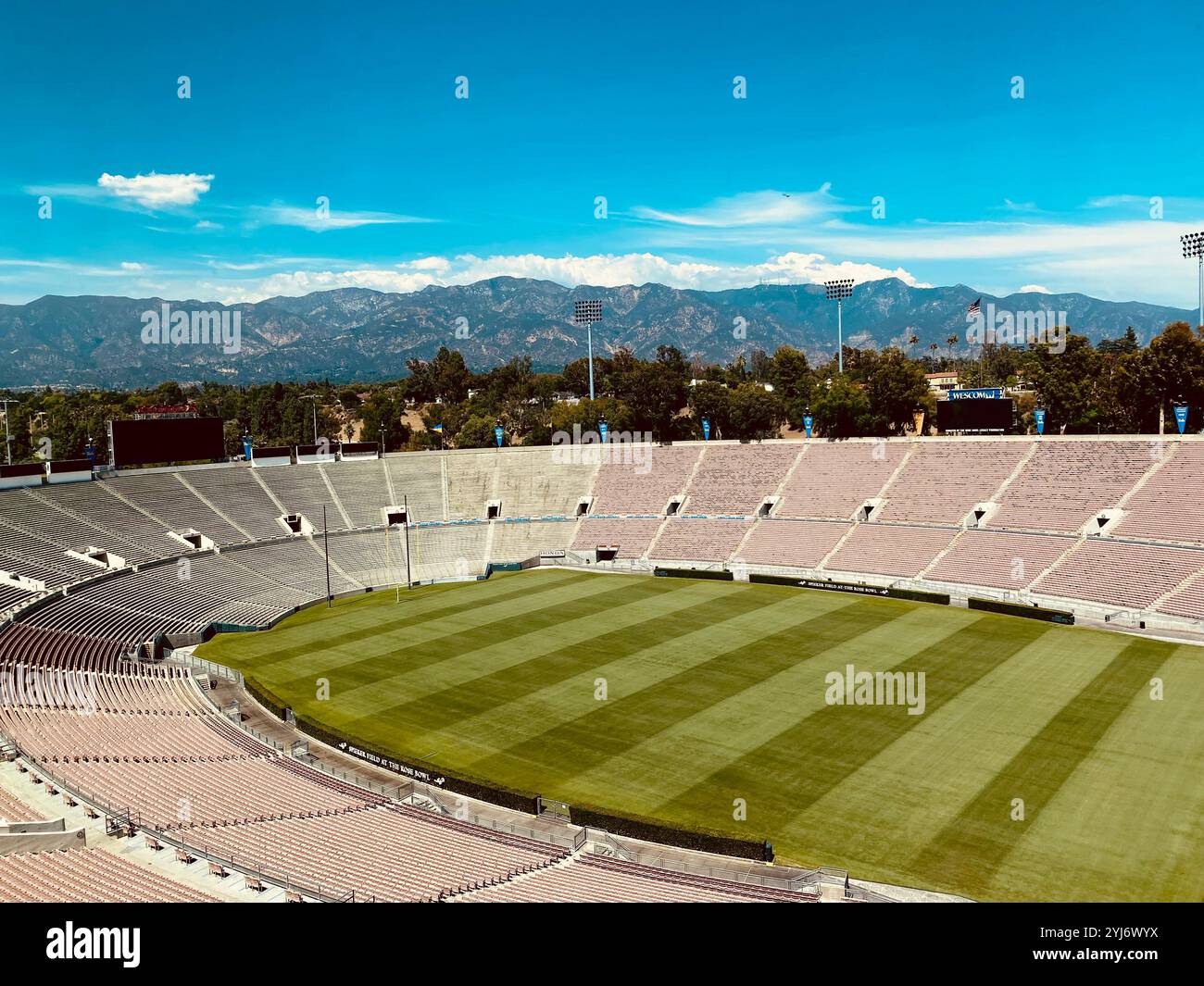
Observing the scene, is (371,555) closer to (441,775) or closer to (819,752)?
(441,775)

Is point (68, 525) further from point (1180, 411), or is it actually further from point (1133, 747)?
point (1180, 411)

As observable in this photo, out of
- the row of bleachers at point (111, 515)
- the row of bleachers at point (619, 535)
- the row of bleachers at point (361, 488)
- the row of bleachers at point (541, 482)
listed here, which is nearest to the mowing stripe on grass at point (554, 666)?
the row of bleachers at point (619, 535)

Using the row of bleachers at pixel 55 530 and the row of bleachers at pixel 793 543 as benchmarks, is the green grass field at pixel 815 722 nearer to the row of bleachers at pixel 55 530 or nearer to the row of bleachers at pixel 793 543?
the row of bleachers at pixel 793 543

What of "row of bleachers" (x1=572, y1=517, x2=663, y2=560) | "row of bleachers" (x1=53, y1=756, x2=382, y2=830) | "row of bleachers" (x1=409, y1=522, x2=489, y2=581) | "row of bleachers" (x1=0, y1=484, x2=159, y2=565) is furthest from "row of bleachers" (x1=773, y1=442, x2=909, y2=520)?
"row of bleachers" (x1=53, y1=756, x2=382, y2=830)

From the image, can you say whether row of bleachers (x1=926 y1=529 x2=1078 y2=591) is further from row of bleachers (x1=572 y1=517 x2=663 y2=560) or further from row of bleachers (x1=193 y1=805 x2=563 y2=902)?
row of bleachers (x1=193 y1=805 x2=563 y2=902)
